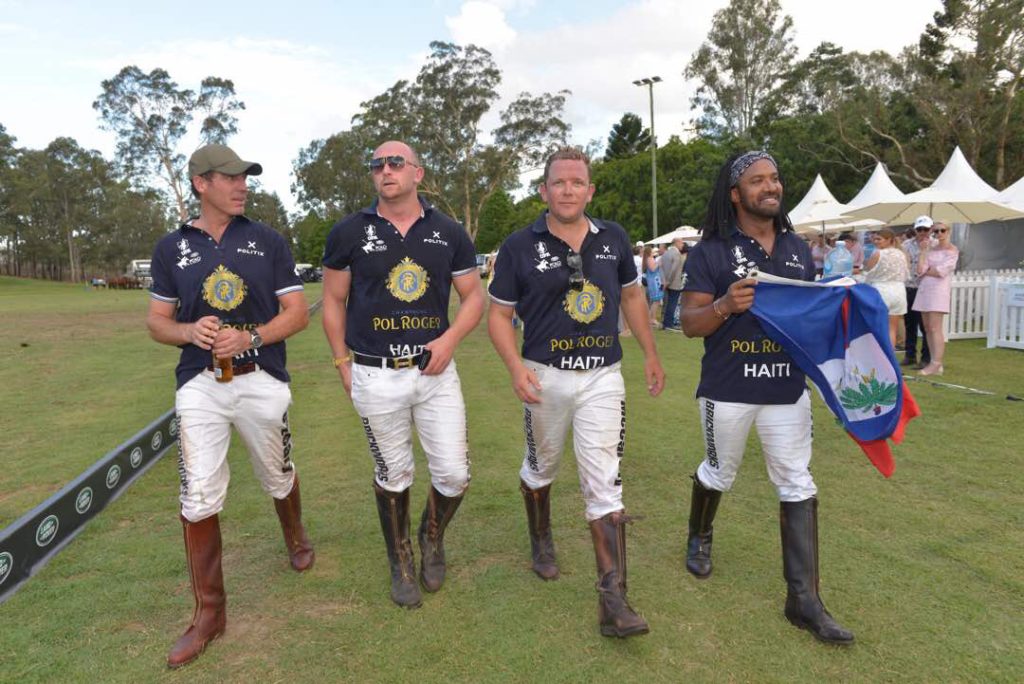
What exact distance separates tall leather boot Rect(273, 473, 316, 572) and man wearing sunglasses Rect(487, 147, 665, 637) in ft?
4.85

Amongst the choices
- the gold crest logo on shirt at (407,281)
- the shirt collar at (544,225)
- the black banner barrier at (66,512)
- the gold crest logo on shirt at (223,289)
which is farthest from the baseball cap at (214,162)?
the black banner barrier at (66,512)

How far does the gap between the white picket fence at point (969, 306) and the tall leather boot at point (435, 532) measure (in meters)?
12.0

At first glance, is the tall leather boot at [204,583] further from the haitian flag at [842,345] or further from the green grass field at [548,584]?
the haitian flag at [842,345]

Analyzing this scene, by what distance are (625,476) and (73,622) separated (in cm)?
376

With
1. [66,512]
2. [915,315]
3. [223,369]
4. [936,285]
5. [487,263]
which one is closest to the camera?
[223,369]

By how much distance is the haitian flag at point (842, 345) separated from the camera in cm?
326

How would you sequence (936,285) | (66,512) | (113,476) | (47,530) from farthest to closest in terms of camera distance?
(936,285) → (113,476) → (66,512) → (47,530)

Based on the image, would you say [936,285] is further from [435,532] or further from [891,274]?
[435,532]

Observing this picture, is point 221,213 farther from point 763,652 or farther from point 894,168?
point 894,168

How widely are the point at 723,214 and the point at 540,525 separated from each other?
2010 millimetres

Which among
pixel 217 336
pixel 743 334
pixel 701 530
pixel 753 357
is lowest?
pixel 701 530

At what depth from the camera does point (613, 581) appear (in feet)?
10.5

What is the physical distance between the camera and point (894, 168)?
119 ft

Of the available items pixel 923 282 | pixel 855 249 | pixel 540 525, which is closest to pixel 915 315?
pixel 923 282
